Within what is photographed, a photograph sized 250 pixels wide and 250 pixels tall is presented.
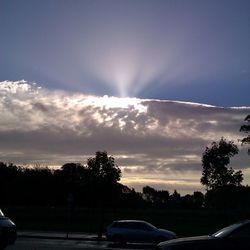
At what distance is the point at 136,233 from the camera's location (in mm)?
36312

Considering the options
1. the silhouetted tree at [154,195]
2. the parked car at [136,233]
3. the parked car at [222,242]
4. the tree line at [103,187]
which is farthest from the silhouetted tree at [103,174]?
the silhouetted tree at [154,195]

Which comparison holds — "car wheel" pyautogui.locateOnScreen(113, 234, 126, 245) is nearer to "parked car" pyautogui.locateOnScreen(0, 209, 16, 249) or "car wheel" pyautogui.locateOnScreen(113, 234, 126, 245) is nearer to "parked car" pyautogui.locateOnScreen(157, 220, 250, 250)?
"parked car" pyautogui.locateOnScreen(0, 209, 16, 249)

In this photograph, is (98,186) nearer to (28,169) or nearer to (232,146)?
(232,146)

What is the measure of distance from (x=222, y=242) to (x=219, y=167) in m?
36.2

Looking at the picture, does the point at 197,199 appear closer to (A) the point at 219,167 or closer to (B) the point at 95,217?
(B) the point at 95,217

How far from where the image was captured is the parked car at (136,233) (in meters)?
35.4

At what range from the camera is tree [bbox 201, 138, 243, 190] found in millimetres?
49750

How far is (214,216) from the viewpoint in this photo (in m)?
77.2

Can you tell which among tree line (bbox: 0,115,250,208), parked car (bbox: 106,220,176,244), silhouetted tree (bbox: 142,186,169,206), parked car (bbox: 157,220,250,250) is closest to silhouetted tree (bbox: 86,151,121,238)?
tree line (bbox: 0,115,250,208)

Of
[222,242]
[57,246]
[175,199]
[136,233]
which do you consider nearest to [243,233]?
[222,242]

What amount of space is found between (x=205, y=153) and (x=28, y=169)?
7676 centimetres

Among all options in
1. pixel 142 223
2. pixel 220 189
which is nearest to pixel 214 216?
pixel 220 189

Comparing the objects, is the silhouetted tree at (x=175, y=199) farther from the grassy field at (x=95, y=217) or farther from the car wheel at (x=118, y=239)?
the car wheel at (x=118, y=239)

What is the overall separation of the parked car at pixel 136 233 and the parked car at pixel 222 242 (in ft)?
69.3
